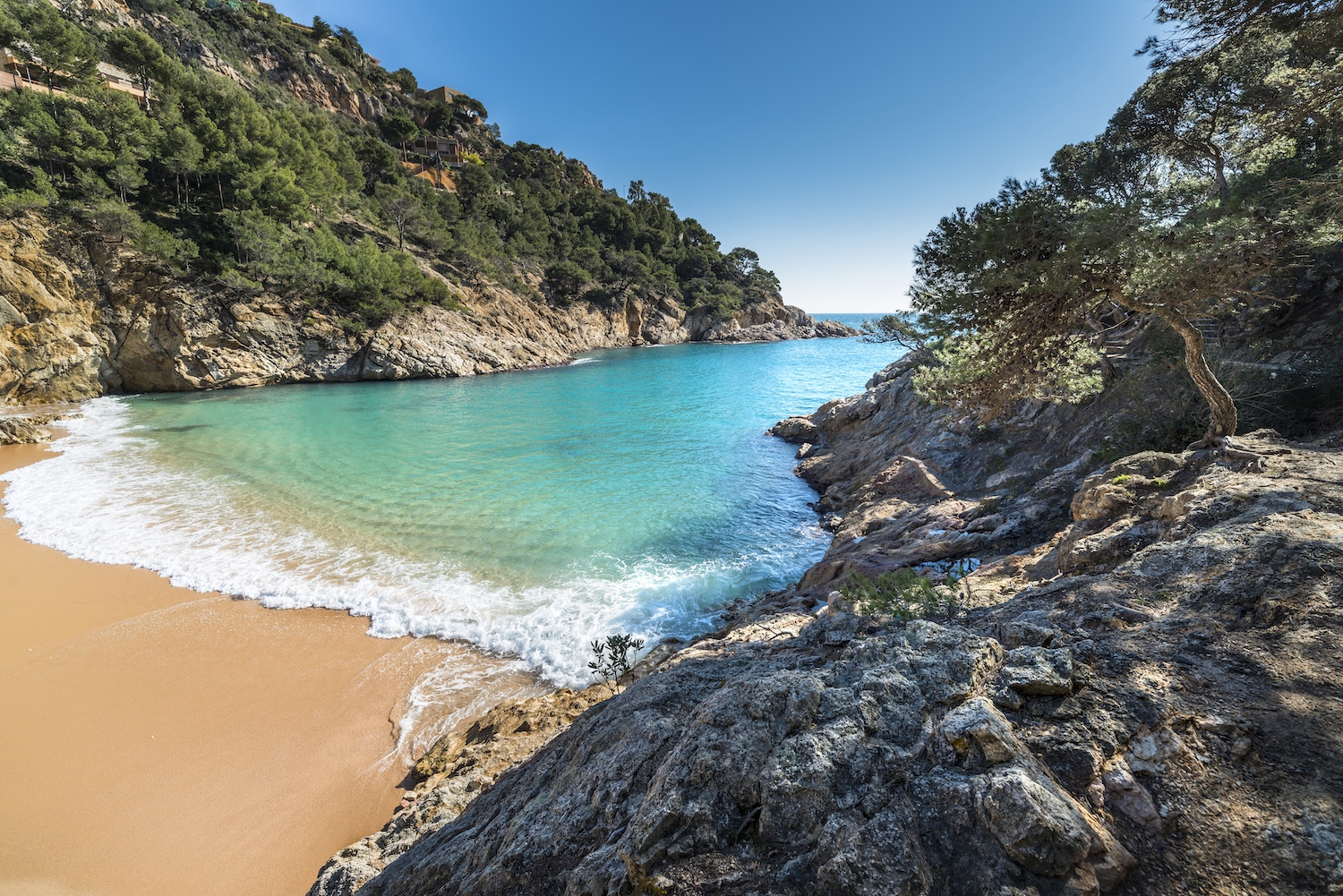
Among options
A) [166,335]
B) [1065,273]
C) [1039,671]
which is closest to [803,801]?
[1039,671]

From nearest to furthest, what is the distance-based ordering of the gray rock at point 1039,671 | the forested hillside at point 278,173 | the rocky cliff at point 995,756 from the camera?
the rocky cliff at point 995,756 < the gray rock at point 1039,671 < the forested hillside at point 278,173

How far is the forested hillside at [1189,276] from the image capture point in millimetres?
4590

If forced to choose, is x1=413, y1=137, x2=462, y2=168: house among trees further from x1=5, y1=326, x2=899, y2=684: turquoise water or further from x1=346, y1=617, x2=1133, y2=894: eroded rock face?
x1=346, y1=617, x2=1133, y2=894: eroded rock face

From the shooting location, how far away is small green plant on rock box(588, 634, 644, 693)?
17.2 feet

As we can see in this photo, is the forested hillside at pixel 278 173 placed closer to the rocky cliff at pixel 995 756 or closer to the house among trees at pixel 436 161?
the house among trees at pixel 436 161

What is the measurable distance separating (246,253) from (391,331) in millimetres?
8663

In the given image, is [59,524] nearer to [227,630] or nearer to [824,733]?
[227,630]

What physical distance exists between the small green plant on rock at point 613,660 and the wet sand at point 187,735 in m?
0.90

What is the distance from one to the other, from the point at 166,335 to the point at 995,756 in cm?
3801

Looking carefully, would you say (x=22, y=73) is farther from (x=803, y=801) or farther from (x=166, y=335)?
(x=803, y=801)

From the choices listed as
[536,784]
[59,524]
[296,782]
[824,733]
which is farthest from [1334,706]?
[59,524]

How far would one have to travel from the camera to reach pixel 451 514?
34.1ft

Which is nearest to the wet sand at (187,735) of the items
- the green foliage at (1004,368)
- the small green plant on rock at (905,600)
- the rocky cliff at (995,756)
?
the rocky cliff at (995,756)

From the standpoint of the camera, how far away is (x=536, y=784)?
2816mm
